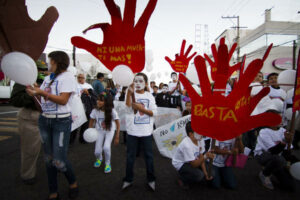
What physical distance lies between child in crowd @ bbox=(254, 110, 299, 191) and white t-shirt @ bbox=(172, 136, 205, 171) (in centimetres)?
101

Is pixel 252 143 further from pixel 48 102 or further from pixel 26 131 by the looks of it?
pixel 26 131

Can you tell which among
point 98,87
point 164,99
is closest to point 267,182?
point 164,99

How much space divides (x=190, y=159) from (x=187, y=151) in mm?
107

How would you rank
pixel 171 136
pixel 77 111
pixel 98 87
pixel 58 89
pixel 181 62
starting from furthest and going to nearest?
pixel 98 87
pixel 181 62
pixel 171 136
pixel 77 111
pixel 58 89

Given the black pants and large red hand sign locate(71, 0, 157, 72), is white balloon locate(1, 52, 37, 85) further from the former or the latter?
the black pants

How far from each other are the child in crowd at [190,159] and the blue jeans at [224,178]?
195mm

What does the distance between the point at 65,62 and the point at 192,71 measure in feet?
9.83

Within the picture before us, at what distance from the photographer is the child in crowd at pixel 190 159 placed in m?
2.26

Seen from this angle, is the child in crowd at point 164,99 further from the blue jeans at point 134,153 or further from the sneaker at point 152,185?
the sneaker at point 152,185

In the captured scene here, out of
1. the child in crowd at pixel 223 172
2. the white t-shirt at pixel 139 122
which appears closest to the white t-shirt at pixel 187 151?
the child in crowd at pixel 223 172

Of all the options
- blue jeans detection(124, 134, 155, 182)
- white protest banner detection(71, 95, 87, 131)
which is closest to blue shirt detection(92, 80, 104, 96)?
white protest banner detection(71, 95, 87, 131)

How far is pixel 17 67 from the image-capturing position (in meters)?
1.42

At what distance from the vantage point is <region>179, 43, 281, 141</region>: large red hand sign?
1516 mm

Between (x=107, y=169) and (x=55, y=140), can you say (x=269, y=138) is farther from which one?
(x=55, y=140)
